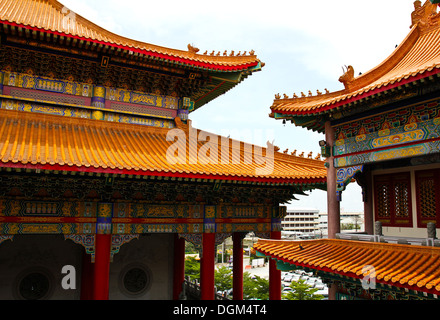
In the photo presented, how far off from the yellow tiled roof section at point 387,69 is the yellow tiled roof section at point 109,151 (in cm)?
205

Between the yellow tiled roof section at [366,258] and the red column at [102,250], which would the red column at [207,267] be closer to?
the yellow tiled roof section at [366,258]

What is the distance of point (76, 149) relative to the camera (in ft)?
30.9

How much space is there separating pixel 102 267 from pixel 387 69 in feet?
29.6

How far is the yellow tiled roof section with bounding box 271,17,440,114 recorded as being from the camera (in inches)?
348

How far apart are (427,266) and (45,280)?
10436mm

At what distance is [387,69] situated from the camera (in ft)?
31.2

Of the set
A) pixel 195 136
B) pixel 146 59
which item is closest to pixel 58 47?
pixel 146 59

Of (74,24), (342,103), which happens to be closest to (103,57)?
(74,24)

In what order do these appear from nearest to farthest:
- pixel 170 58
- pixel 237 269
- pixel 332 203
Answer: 1. pixel 332 203
2. pixel 170 58
3. pixel 237 269

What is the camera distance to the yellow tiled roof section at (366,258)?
601 centimetres

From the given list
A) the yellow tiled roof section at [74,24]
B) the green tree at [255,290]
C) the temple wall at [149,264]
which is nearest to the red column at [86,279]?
the temple wall at [149,264]

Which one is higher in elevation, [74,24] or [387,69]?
[74,24]

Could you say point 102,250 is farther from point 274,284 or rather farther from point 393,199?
point 393,199

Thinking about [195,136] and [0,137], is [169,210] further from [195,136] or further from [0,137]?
[0,137]
